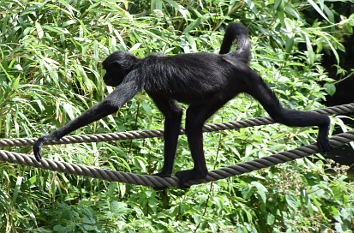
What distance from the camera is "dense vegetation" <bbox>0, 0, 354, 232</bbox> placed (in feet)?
15.1

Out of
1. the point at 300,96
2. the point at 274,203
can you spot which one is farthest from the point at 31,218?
the point at 300,96

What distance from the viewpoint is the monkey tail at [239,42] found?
4059mm

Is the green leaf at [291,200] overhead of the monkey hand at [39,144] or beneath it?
beneath

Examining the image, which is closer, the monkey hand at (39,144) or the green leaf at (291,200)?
the monkey hand at (39,144)

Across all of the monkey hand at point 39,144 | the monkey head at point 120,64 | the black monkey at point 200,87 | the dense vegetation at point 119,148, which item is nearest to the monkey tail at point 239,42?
the black monkey at point 200,87

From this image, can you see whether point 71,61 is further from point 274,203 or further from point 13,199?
point 274,203

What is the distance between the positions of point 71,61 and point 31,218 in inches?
61.3

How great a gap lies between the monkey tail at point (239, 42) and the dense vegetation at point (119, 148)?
3.23 feet

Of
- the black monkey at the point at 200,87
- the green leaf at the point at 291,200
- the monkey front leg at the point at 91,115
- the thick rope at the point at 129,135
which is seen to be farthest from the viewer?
the green leaf at the point at 291,200

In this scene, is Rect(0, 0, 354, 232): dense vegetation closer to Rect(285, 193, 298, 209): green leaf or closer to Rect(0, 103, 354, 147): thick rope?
Rect(285, 193, 298, 209): green leaf

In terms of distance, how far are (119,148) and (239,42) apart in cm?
179

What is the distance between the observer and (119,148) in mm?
5172

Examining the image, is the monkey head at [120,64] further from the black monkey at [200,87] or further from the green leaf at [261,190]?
the green leaf at [261,190]

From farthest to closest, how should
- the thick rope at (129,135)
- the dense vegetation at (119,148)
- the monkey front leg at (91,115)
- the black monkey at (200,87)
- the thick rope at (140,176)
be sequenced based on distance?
the dense vegetation at (119,148) → the thick rope at (129,135) → the black monkey at (200,87) → the monkey front leg at (91,115) → the thick rope at (140,176)
